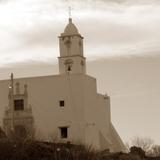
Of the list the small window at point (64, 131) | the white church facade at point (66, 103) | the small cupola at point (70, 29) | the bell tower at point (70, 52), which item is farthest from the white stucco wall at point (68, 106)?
the small cupola at point (70, 29)

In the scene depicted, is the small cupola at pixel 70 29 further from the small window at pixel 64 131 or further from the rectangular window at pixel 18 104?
the small window at pixel 64 131

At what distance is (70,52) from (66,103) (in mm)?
6036

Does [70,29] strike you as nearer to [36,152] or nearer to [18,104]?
[18,104]

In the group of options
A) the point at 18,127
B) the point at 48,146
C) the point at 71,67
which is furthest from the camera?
the point at 71,67

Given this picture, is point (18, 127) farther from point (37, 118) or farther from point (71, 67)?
point (71, 67)

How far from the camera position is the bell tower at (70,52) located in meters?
66.0

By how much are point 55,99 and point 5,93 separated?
5.23 m

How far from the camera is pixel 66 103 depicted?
206 feet

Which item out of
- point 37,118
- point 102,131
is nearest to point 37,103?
point 37,118

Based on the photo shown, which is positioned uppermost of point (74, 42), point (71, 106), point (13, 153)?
point (74, 42)

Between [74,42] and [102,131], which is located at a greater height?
[74,42]

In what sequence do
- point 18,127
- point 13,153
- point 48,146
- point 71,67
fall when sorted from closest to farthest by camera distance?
point 13,153, point 48,146, point 18,127, point 71,67

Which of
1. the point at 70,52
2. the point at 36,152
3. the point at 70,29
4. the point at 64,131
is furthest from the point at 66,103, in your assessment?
the point at 36,152

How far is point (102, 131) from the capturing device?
66.1m
